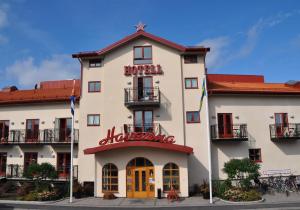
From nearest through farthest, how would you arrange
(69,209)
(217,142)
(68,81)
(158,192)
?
(69,209), (158,192), (217,142), (68,81)

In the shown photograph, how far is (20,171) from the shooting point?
2423cm

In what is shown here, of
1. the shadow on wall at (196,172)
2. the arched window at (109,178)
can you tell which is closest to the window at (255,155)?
the shadow on wall at (196,172)

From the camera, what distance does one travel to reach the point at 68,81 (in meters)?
29.8

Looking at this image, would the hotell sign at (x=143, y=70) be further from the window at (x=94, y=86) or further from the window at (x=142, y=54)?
the window at (x=94, y=86)

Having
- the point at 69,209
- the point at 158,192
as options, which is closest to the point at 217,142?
the point at 158,192

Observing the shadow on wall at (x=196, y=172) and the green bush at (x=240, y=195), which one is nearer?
the green bush at (x=240, y=195)

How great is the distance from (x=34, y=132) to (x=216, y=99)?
1702 centimetres

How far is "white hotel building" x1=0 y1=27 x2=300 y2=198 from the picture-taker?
68.6 ft

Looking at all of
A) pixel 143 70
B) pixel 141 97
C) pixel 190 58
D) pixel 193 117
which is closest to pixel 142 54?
pixel 143 70

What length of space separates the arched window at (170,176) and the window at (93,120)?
702 cm

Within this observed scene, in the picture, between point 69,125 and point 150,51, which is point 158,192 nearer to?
point 69,125

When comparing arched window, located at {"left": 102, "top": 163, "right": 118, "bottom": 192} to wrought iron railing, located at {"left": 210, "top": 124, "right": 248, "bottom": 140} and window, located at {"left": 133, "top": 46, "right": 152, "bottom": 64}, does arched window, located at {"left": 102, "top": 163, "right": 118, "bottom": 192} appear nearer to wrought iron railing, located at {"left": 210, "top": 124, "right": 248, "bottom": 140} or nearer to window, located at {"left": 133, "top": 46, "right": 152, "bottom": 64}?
wrought iron railing, located at {"left": 210, "top": 124, "right": 248, "bottom": 140}

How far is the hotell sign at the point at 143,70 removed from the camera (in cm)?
2311

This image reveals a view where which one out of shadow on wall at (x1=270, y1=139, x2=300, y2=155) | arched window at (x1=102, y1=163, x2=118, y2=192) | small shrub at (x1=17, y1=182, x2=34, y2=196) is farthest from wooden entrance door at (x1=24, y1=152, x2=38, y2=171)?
shadow on wall at (x1=270, y1=139, x2=300, y2=155)
